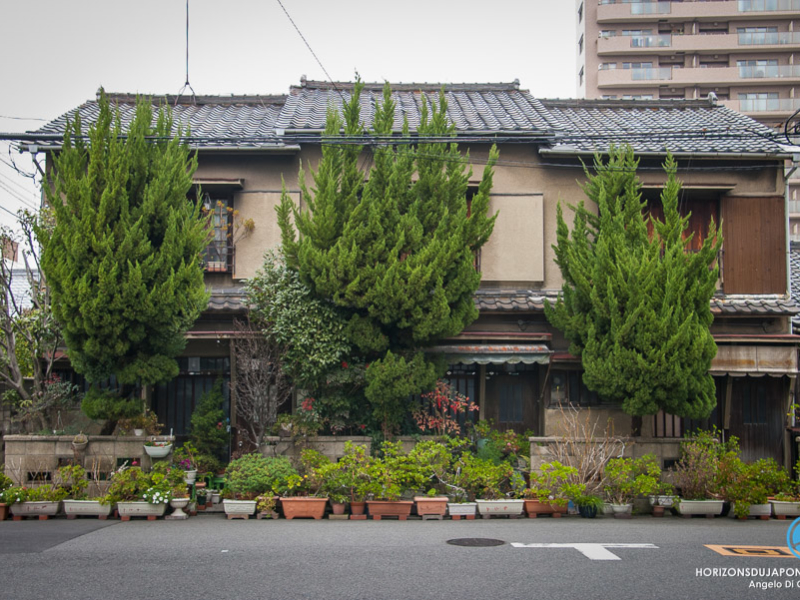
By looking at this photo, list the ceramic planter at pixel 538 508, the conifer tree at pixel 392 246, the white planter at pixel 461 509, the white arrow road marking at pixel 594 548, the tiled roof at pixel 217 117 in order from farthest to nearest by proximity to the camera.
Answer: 1. the tiled roof at pixel 217 117
2. the conifer tree at pixel 392 246
3. the ceramic planter at pixel 538 508
4. the white planter at pixel 461 509
5. the white arrow road marking at pixel 594 548

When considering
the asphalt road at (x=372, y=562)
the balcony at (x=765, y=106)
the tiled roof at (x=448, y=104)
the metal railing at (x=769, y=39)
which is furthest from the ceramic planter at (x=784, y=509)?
the metal railing at (x=769, y=39)

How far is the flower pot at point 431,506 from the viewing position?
12.5 meters

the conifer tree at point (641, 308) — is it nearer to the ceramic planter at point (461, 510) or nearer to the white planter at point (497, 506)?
the white planter at point (497, 506)

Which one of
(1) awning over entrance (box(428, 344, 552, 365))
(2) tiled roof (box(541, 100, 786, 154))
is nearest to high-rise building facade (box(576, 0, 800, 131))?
(2) tiled roof (box(541, 100, 786, 154))

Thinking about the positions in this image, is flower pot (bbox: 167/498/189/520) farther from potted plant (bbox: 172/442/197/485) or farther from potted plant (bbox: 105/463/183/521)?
potted plant (bbox: 172/442/197/485)

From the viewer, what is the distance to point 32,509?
12234mm

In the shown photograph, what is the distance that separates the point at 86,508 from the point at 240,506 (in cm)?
246

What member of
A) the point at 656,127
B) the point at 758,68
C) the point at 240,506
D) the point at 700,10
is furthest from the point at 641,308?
the point at 758,68

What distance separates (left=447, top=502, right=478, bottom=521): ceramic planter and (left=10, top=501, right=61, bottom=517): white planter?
6.45 metres

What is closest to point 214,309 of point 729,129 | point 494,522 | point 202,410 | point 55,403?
point 202,410

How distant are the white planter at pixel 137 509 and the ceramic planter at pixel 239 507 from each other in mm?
1055

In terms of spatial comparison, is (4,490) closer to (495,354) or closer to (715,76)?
(495,354)

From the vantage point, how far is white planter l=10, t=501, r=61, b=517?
12203 mm

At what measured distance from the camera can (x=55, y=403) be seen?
558 inches
